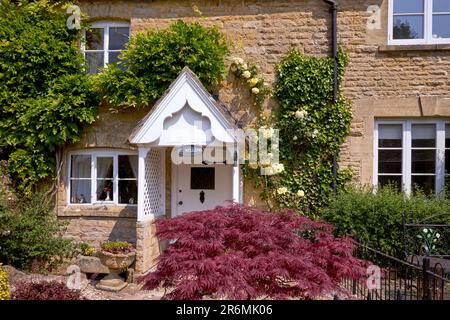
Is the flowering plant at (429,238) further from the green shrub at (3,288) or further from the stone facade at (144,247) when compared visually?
the green shrub at (3,288)

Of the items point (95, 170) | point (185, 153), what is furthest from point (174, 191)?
point (95, 170)

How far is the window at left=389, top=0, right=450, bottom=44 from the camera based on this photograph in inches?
334

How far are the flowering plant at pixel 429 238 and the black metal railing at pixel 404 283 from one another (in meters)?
0.55

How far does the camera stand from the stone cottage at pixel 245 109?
837cm

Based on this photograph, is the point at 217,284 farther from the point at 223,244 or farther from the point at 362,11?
the point at 362,11

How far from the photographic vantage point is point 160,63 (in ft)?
27.4

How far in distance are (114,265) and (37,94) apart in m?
4.30

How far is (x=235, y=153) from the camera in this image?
25.8 feet

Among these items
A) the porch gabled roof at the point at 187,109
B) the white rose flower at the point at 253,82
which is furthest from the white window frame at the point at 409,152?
the porch gabled roof at the point at 187,109

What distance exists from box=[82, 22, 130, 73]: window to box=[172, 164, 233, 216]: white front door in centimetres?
309

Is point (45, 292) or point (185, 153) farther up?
point (185, 153)

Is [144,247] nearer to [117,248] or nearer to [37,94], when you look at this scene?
[117,248]

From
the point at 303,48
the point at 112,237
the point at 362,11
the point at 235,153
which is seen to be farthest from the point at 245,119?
the point at 112,237
